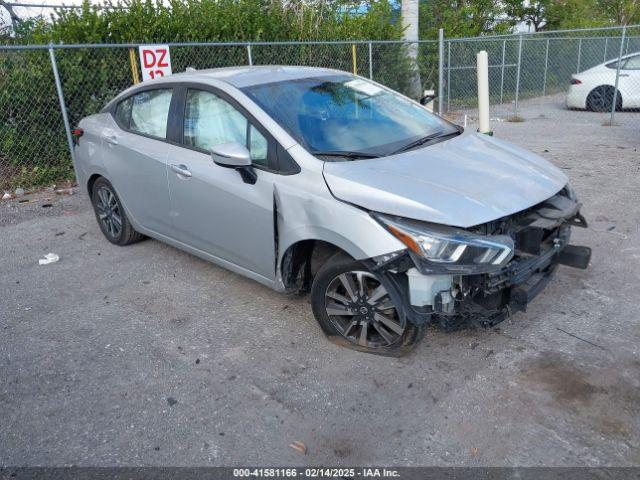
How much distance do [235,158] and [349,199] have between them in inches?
32.3

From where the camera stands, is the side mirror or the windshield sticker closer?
the side mirror

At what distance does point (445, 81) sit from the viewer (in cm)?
1402

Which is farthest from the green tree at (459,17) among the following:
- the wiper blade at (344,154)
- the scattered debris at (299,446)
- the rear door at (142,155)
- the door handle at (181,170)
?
the scattered debris at (299,446)

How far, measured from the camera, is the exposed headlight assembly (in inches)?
119

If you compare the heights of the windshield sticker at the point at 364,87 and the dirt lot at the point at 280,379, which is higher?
the windshield sticker at the point at 364,87

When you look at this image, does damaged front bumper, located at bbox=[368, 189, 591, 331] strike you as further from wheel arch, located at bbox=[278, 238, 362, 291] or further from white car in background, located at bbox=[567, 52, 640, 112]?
white car in background, located at bbox=[567, 52, 640, 112]

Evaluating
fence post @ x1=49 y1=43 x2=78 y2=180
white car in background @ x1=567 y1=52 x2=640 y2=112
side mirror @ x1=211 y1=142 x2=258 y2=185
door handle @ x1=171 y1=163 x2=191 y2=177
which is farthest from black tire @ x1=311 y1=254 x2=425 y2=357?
white car in background @ x1=567 y1=52 x2=640 y2=112

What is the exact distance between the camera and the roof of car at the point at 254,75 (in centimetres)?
420

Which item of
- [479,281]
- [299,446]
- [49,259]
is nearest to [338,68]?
[49,259]

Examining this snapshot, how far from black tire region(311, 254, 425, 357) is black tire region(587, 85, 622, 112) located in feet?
39.5

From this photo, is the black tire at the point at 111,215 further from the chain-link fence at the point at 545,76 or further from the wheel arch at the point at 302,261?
the chain-link fence at the point at 545,76

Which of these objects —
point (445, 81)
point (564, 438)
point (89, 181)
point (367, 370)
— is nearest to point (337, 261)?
point (367, 370)

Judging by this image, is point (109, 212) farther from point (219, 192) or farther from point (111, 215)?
point (219, 192)

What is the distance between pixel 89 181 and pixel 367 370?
3706mm
